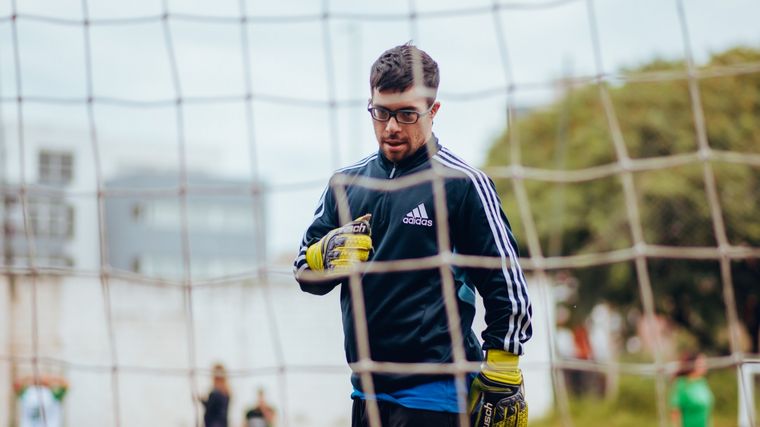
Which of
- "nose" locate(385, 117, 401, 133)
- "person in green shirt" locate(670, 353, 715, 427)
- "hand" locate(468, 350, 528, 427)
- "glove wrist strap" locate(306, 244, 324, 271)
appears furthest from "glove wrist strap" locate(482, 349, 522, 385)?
"person in green shirt" locate(670, 353, 715, 427)

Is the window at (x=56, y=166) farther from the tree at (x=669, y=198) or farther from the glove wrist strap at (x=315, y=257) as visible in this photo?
the glove wrist strap at (x=315, y=257)

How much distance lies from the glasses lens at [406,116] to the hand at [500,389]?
1.97 ft

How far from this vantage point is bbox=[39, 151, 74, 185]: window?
3791 centimetres

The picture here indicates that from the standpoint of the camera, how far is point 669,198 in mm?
15344

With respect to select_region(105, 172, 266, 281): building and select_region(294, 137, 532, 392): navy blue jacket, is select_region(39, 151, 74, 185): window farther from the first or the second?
select_region(294, 137, 532, 392): navy blue jacket

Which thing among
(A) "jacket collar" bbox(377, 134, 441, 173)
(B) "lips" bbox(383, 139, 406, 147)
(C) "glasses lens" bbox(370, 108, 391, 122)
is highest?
(C) "glasses lens" bbox(370, 108, 391, 122)

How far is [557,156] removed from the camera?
64.7ft

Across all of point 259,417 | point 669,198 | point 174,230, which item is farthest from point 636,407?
point 174,230

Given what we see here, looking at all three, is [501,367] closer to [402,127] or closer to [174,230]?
[402,127]

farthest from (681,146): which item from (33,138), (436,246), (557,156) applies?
(33,138)

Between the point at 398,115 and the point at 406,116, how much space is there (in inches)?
0.8

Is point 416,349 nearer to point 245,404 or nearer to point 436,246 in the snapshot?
point 436,246

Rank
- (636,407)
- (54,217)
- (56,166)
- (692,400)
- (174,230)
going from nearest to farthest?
(692,400)
(636,407)
(54,217)
(56,166)
(174,230)

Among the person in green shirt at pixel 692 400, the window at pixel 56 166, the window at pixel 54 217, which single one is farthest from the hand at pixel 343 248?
the window at pixel 56 166
